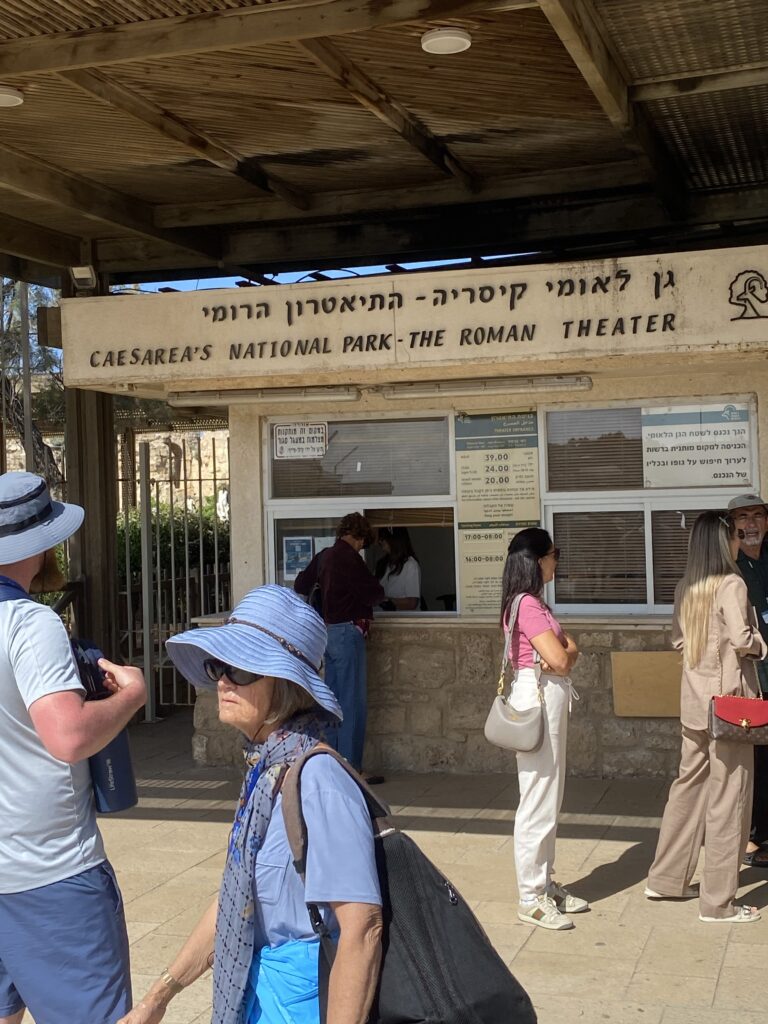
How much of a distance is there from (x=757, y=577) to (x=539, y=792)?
1.64m

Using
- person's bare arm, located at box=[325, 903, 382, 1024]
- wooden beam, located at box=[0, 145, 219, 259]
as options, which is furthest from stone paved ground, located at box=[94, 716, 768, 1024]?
wooden beam, located at box=[0, 145, 219, 259]

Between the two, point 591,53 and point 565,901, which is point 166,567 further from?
point 591,53

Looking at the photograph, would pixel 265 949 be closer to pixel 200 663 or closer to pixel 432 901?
pixel 432 901

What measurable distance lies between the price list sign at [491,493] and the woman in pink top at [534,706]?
2697 mm

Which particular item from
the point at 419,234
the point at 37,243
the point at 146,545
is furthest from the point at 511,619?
the point at 37,243

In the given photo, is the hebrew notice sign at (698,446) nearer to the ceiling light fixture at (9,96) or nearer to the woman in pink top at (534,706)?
the woman in pink top at (534,706)

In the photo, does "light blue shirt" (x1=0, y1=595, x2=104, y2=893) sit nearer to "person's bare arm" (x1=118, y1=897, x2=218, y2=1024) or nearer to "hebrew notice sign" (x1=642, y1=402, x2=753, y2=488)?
"person's bare arm" (x1=118, y1=897, x2=218, y2=1024)

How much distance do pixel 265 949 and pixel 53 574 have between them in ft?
4.18

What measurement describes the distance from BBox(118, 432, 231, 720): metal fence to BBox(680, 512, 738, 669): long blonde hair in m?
5.16

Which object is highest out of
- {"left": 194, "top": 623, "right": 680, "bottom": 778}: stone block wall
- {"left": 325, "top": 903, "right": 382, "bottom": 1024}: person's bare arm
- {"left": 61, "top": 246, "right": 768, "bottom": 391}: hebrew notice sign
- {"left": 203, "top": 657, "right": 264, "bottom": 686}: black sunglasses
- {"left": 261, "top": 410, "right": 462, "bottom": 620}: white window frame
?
{"left": 61, "top": 246, "right": 768, "bottom": 391}: hebrew notice sign

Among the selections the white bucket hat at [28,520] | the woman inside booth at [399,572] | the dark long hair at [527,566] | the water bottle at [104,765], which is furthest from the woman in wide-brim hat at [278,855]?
the woman inside booth at [399,572]

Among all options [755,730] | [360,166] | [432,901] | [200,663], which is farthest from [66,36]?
[432,901]

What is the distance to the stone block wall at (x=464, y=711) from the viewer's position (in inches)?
312

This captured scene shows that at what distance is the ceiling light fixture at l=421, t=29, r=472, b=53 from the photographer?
5680 mm
